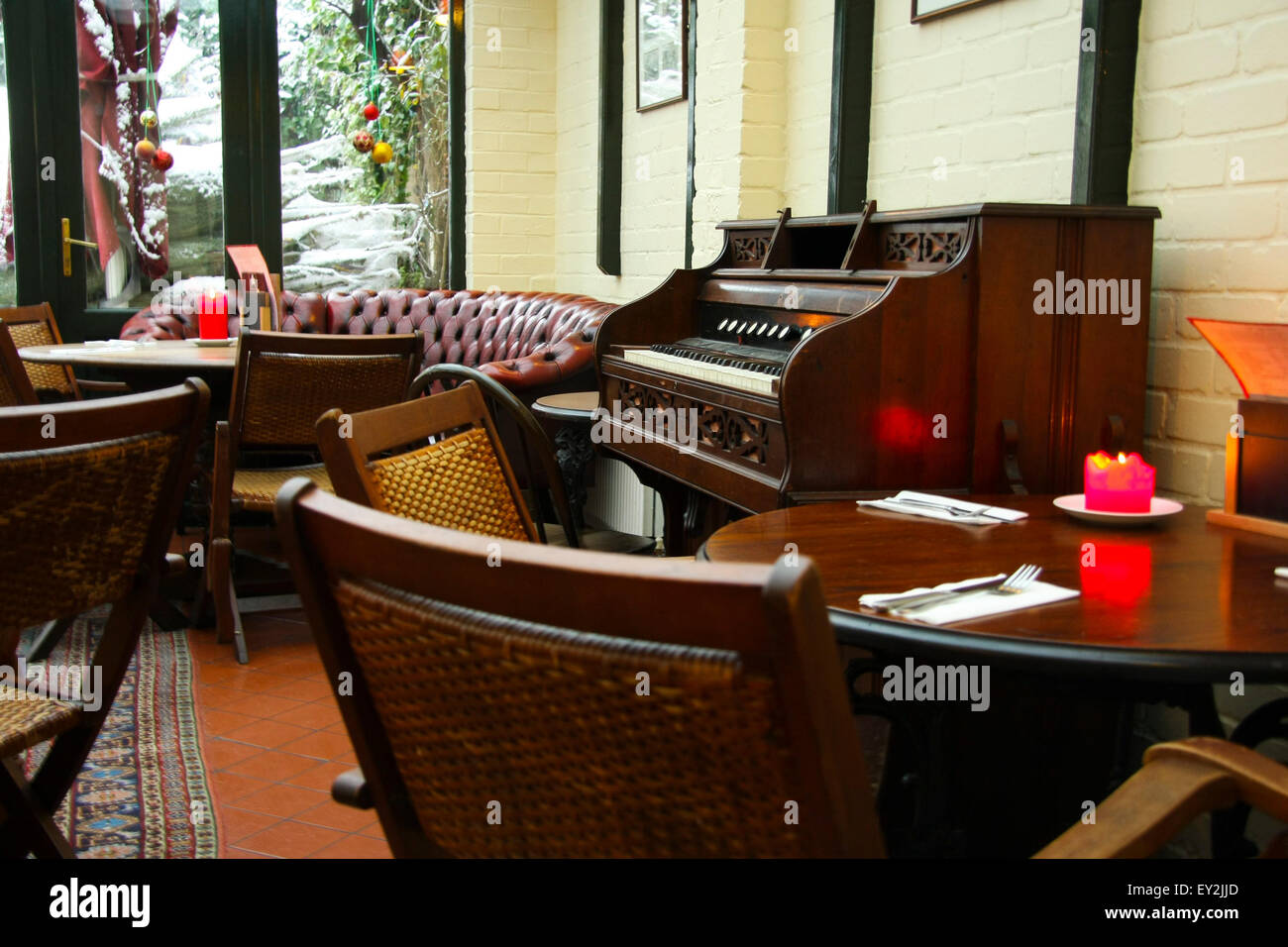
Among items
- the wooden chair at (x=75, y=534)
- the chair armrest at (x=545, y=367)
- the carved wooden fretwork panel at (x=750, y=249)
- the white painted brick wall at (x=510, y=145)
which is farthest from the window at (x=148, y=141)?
the wooden chair at (x=75, y=534)

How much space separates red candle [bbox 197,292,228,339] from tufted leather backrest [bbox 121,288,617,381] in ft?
4.11

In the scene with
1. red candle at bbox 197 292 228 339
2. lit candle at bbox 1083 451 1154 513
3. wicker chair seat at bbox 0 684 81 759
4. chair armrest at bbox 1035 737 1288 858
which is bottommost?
wicker chair seat at bbox 0 684 81 759

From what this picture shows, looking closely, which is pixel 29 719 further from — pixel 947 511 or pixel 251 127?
pixel 251 127

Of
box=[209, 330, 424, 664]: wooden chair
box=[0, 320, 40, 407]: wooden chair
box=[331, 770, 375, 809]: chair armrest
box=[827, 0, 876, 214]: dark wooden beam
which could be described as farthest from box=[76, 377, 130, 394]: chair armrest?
box=[331, 770, 375, 809]: chair armrest

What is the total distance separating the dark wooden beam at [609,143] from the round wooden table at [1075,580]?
3948 millimetres

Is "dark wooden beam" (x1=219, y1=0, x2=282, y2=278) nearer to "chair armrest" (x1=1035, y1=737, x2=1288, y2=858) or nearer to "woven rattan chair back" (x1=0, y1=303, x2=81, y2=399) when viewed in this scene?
Answer: "woven rattan chair back" (x1=0, y1=303, x2=81, y2=399)

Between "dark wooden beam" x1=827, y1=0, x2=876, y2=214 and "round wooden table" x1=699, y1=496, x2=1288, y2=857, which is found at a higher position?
"dark wooden beam" x1=827, y1=0, x2=876, y2=214

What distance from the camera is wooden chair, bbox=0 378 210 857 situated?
1.50 metres

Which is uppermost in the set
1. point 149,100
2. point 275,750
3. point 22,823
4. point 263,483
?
point 149,100

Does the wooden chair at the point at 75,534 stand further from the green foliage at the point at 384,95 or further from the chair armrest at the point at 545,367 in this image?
the green foliage at the point at 384,95

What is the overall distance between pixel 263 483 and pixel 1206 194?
2683mm

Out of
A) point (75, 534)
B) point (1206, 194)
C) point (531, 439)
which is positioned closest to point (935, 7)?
point (1206, 194)

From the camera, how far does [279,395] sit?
139 inches

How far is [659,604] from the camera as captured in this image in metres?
0.67
